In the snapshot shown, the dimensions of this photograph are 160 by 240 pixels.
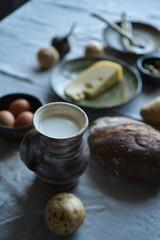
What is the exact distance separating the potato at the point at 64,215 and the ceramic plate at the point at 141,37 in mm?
722

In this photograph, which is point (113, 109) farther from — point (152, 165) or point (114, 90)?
point (152, 165)

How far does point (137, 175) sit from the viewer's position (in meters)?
0.60

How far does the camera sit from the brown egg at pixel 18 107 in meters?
0.72

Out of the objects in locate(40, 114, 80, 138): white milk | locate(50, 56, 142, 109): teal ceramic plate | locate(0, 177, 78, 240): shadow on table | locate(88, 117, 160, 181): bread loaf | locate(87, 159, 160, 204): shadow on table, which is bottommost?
locate(0, 177, 78, 240): shadow on table

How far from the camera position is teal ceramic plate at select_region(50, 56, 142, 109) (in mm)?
837

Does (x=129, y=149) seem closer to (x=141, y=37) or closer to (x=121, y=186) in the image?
(x=121, y=186)

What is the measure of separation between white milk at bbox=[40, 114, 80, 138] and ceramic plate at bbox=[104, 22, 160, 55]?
61cm

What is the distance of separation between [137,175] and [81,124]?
0.19 metres

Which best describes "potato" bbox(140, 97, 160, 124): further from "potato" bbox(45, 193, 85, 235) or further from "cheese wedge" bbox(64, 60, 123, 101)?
"potato" bbox(45, 193, 85, 235)

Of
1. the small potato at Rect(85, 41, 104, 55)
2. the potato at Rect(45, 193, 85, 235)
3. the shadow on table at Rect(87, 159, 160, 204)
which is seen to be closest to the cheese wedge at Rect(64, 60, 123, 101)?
the small potato at Rect(85, 41, 104, 55)

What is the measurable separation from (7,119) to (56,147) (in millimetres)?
234

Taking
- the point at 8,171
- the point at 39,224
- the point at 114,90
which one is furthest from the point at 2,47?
the point at 39,224

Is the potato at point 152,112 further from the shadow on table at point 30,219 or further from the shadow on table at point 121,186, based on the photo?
the shadow on table at point 30,219

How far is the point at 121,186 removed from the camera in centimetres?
62
